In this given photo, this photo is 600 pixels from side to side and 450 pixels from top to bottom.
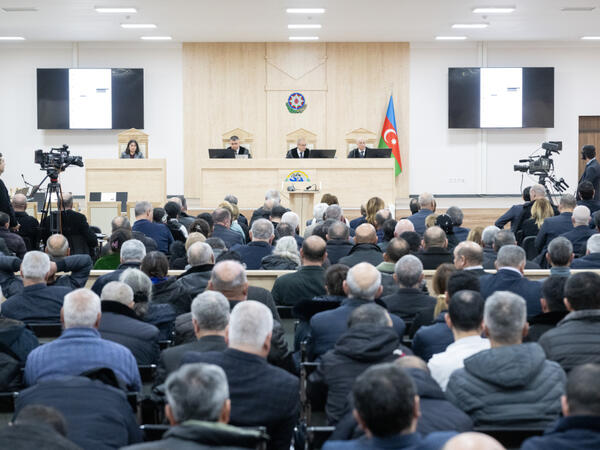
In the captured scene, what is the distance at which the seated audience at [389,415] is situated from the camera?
2.34m

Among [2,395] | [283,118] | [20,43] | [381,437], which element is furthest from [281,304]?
[20,43]

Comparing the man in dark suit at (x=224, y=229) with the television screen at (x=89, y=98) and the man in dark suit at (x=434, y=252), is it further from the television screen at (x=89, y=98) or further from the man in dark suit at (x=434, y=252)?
the television screen at (x=89, y=98)

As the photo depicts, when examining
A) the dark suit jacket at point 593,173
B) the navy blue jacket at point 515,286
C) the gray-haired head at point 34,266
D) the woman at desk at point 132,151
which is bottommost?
the navy blue jacket at point 515,286

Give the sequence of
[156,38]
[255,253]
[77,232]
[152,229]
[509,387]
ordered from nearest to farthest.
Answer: [509,387] → [255,253] → [152,229] → [77,232] → [156,38]

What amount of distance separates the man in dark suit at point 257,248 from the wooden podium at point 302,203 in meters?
4.71

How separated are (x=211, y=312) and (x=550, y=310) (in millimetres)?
1833

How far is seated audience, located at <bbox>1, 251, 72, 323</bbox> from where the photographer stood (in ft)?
16.1

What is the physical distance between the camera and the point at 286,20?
13758 millimetres

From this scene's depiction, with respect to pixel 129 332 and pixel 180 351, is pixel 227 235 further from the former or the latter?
pixel 180 351

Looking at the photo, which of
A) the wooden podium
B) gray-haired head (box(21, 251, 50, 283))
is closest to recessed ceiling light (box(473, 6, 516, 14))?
the wooden podium

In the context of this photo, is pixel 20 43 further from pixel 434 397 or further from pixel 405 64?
pixel 434 397

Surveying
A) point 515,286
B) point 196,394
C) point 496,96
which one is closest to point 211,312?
point 196,394

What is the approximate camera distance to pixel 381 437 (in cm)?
236

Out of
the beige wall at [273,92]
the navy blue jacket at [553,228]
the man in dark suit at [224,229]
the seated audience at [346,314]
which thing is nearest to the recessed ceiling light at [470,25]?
the beige wall at [273,92]
